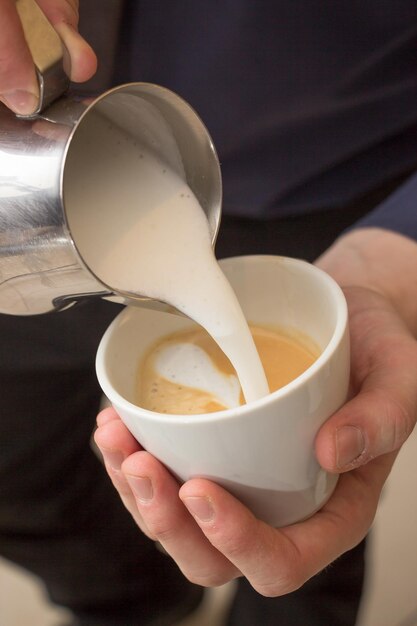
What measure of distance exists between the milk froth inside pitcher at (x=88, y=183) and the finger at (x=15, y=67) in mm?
15

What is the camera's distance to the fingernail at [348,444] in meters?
0.54

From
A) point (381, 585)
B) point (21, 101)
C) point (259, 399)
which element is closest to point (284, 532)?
point (259, 399)

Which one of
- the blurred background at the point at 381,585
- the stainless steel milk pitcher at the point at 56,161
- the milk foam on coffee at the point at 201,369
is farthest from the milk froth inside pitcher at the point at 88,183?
the blurred background at the point at 381,585

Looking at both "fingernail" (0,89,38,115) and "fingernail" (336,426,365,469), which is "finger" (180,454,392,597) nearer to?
"fingernail" (336,426,365,469)

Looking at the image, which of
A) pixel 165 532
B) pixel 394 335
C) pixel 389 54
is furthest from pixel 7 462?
pixel 389 54

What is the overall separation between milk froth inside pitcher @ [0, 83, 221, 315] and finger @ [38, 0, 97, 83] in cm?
2

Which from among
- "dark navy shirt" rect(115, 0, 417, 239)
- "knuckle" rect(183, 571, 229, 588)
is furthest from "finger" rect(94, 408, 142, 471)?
"dark navy shirt" rect(115, 0, 417, 239)

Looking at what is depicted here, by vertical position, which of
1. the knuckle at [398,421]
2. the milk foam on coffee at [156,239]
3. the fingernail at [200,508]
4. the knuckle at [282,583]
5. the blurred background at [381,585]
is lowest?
the blurred background at [381,585]

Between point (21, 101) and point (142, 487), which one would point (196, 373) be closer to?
point (142, 487)

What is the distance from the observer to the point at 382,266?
0.80 meters

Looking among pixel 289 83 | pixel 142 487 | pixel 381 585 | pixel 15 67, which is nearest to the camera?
pixel 15 67

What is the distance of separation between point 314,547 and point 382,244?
0.34 metres

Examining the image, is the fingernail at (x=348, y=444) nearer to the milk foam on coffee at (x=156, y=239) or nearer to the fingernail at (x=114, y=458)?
the milk foam on coffee at (x=156, y=239)

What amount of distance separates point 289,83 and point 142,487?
44 centimetres
